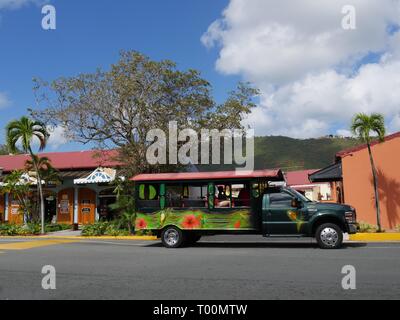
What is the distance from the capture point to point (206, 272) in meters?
9.85

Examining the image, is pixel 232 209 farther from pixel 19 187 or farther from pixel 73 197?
pixel 73 197

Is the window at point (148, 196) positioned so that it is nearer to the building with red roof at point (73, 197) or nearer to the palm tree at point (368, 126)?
the palm tree at point (368, 126)

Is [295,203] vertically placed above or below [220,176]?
below

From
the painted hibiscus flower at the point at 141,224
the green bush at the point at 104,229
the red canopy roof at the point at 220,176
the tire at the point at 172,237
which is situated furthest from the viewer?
the green bush at the point at 104,229

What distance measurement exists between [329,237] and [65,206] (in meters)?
21.4

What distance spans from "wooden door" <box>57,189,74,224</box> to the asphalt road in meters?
15.6

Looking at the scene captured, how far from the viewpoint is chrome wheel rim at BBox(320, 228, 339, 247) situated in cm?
1360

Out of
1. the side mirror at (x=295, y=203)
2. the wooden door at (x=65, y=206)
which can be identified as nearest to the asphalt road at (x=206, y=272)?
the side mirror at (x=295, y=203)

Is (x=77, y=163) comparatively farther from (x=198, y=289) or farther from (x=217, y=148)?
(x=198, y=289)

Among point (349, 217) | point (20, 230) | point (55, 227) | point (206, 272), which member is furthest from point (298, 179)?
point (206, 272)

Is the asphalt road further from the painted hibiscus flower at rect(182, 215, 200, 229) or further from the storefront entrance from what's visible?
the storefront entrance

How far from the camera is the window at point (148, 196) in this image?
51.5 ft

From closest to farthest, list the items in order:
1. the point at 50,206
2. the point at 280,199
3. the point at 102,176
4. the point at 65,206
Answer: the point at 280,199
the point at 102,176
the point at 65,206
the point at 50,206

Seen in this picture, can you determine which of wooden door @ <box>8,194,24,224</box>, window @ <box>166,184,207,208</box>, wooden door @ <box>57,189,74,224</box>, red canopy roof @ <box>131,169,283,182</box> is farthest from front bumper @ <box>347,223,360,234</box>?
wooden door @ <box>8,194,24,224</box>
